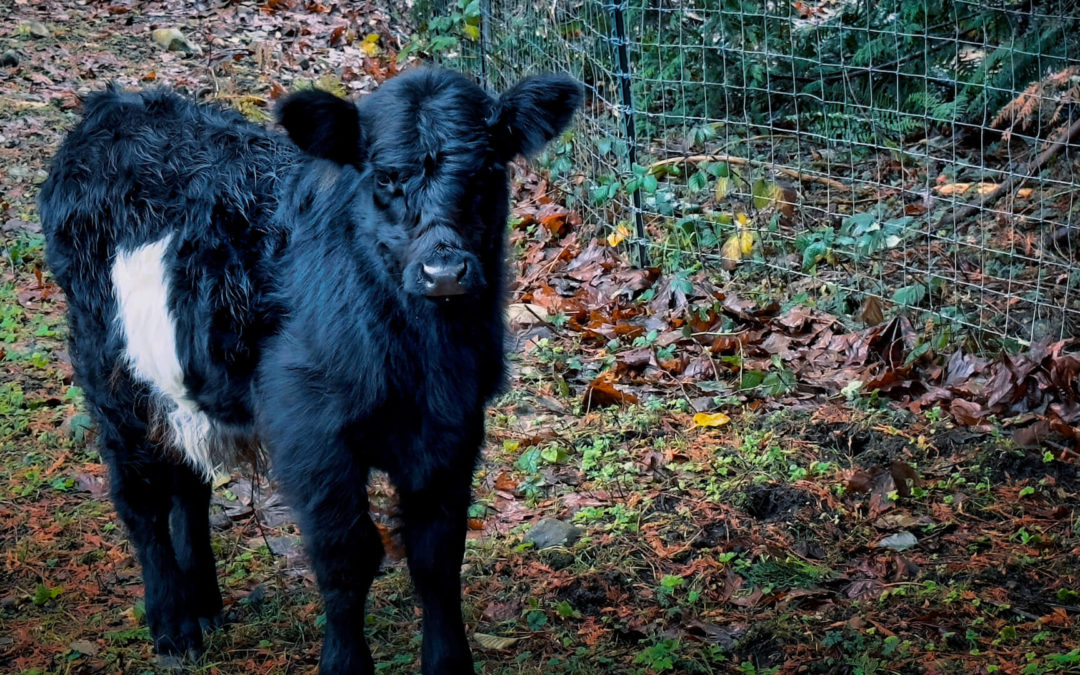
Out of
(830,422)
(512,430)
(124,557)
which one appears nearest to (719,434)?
(830,422)

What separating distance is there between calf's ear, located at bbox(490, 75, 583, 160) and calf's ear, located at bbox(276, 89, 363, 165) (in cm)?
43

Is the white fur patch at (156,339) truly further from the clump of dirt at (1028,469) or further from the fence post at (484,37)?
the fence post at (484,37)

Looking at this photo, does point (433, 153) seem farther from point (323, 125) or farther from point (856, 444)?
point (856, 444)

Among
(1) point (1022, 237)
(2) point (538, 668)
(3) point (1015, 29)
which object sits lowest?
(2) point (538, 668)

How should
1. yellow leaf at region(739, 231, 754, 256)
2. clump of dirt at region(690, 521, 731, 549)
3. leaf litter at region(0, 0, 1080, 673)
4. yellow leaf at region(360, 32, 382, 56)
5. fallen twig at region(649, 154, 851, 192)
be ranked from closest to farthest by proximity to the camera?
leaf litter at region(0, 0, 1080, 673), clump of dirt at region(690, 521, 731, 549), yellow leaf at region(739, 231, 754, 256), fallen twig at region(649, 154, 851, 192), yellow leaf at region(360, 32, 382, 56)

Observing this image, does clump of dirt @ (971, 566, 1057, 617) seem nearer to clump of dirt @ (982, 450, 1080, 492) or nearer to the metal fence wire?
clump of dirt @ (982, 450, 1080, 492)

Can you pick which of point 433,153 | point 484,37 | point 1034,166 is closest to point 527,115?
point 433,153

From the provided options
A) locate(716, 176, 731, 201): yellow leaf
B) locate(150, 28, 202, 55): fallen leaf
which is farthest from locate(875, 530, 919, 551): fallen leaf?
locate(150, 28, 202, 55): fallen leaf

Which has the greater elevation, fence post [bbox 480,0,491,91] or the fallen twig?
fence post [bbox 480,0,491,91]

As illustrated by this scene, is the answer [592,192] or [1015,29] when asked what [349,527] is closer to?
[592,192]

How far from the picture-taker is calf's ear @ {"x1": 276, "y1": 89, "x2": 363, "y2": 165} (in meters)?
3.17

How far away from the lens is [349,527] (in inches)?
130

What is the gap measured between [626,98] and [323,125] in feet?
11.4

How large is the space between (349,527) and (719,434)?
2.19 meters
